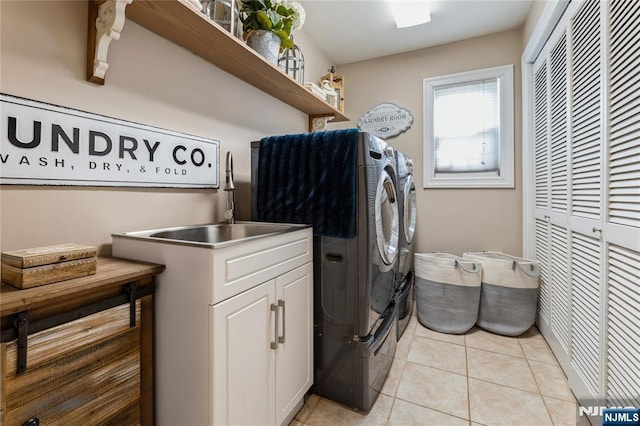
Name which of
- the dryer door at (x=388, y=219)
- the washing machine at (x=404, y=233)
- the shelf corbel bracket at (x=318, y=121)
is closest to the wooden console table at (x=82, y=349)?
the dryer door at (x=388, y=219)

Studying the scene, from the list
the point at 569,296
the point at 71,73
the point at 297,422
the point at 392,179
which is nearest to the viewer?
the point at 71,73

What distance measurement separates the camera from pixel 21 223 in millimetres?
989

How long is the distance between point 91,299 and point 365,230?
1082mm

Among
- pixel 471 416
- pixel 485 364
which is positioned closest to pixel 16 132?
pixel 471 416

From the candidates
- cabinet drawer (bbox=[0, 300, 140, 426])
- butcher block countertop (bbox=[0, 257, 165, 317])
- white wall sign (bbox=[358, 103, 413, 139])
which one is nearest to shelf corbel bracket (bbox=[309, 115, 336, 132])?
white wall sign (bbox=[358, 103, 413, 139])

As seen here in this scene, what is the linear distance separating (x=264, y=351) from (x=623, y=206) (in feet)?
5.05

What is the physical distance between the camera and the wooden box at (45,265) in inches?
30.5

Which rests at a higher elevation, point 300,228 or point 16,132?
point 16,132

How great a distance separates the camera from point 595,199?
1.42 metres

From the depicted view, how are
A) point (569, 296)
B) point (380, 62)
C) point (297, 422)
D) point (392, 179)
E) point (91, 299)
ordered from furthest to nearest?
1. point (380, 62)
2. point (392, 179)
3. point (569, 296)
4. point (297, 422)
5. point (91, 299)

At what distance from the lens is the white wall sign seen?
313 centimetres

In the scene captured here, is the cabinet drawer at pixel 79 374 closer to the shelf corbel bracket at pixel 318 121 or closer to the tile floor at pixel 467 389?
the tile floor at pixel 467 389

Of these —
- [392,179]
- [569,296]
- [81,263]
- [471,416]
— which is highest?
[392,179]

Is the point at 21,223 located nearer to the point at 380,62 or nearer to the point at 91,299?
the point at 91,299
